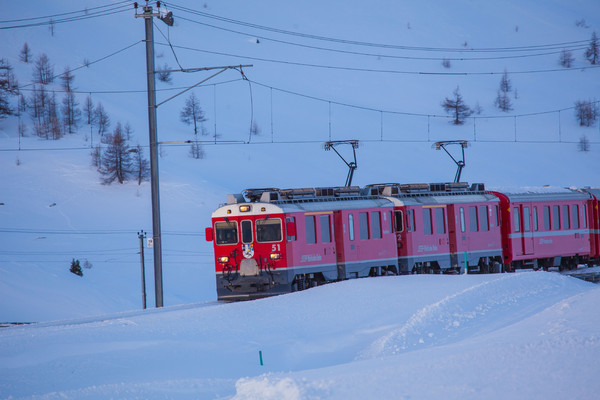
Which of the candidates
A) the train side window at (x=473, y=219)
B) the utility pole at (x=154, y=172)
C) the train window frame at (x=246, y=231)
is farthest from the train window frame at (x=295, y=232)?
the train side window at (x=473, y=219)

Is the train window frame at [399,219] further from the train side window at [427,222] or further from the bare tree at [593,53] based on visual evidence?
the bare tree at [593,53]

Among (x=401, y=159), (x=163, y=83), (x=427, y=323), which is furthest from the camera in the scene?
(x=163, y=83)

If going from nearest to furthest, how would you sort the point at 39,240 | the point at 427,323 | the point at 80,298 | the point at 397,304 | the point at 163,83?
the point at 427,323 < the point at 397,304 < the point at 80,298 < the point at 39,240 < the point at 163,83

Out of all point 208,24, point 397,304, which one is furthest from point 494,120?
point 397,304

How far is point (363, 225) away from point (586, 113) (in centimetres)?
7396

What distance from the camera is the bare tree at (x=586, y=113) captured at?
89688mm

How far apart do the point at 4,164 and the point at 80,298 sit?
24260 millimetres

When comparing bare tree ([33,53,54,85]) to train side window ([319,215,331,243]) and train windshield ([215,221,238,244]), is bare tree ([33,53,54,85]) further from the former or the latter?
train side window ([319,215,331,243])

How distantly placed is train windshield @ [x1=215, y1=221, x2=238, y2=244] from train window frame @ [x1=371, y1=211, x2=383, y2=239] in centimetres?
471

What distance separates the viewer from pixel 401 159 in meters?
76.1

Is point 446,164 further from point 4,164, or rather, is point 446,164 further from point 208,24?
point 208,24

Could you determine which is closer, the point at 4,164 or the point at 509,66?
the point at 4,164

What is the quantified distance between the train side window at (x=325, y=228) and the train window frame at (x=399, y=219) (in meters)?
3.39

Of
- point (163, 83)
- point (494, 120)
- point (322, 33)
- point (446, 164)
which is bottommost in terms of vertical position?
point (446, 164)
